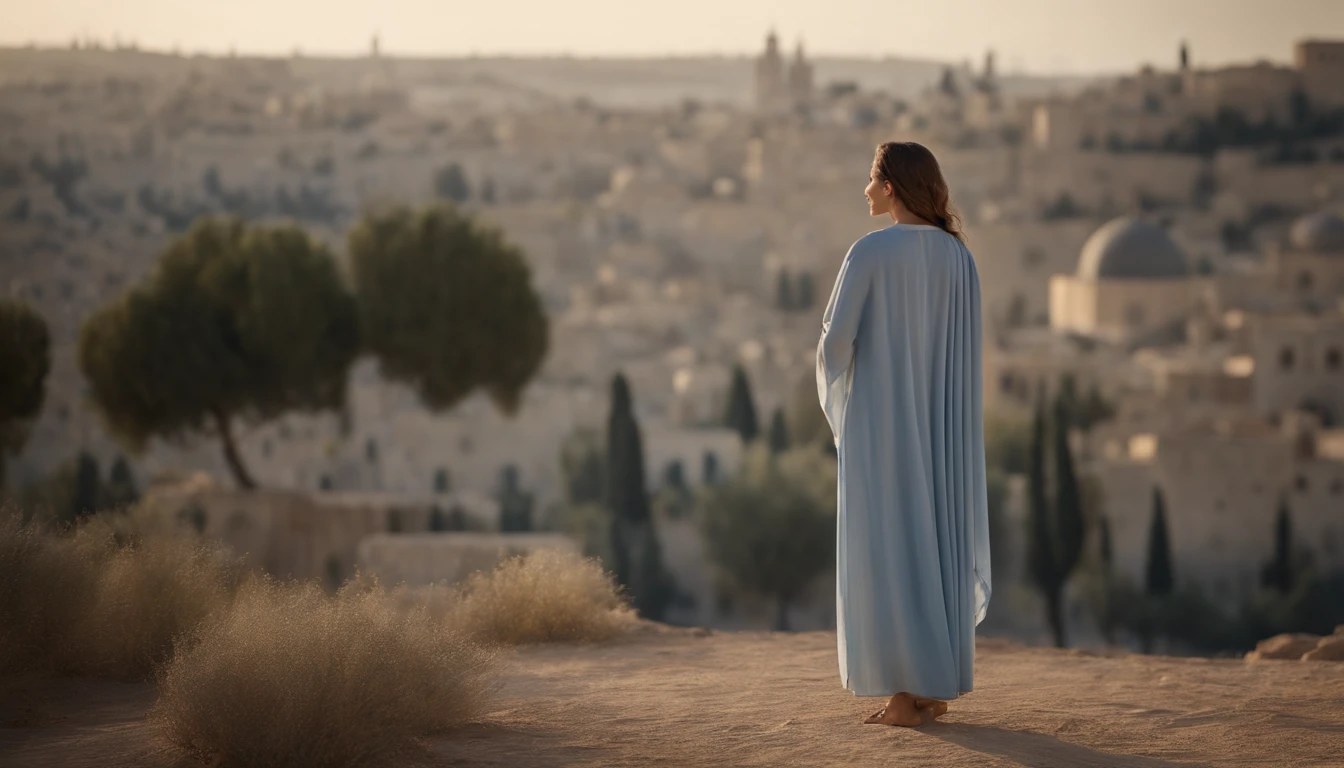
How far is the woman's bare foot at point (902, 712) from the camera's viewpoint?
511cm

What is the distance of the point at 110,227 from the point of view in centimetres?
5656

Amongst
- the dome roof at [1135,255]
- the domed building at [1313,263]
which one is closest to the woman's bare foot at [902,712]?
the dome roof at [1135,255]

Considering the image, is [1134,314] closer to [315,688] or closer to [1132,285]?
[1132,285]

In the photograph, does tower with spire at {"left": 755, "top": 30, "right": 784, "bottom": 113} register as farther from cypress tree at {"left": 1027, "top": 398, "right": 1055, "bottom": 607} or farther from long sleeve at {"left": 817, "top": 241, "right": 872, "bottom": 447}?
long sleeve at {"left": 817, "top": 241, "right": 872, "bottom": 447}

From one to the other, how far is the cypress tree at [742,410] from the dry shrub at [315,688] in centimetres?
2754

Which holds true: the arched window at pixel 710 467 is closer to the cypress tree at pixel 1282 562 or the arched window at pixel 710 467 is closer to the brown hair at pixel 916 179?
the cypress tree at pixel 1282 562

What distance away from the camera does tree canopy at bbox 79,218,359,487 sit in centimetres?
1862

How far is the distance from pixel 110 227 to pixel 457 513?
128ft

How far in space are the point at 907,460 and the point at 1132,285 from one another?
3931cm

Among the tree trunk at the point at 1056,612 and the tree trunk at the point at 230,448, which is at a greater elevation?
the tree trunk at the point at 230,448

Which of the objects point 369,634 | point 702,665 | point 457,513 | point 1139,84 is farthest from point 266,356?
point 1139,84

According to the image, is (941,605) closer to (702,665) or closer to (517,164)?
(702,665)

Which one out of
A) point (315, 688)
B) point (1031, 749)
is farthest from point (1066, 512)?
point (315, 688)

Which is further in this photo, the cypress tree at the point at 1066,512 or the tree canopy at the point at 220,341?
the cypress tree at the point at 1066,512
